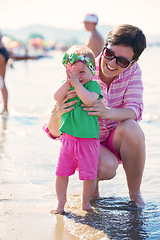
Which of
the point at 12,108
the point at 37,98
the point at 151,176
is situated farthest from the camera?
the point at 37,98

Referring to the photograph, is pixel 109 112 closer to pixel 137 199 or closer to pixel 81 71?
pixel 81 71

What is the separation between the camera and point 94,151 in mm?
2547

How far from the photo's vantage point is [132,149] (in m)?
2.80

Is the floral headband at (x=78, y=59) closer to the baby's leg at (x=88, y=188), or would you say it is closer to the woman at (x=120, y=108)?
the woman at (x=120, y=108)

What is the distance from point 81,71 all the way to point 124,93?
0.51 m

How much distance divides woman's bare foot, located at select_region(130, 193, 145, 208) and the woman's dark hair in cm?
101

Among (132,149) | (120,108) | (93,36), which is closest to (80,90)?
(120,108)

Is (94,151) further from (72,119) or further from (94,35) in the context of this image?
(94,35)

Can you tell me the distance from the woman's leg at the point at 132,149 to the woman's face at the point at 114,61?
369 millimetres

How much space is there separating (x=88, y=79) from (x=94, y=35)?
13.5ft

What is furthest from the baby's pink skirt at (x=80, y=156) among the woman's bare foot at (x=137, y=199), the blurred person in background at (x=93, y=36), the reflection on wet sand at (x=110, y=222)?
the blurred person in background at (x=93, y=36)

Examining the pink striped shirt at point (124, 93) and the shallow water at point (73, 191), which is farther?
the pink striped shirt at point (124, 93)

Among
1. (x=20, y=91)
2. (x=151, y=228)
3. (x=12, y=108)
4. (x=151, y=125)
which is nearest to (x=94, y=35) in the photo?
(x=151, y=125)

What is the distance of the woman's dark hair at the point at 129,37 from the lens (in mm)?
2675
